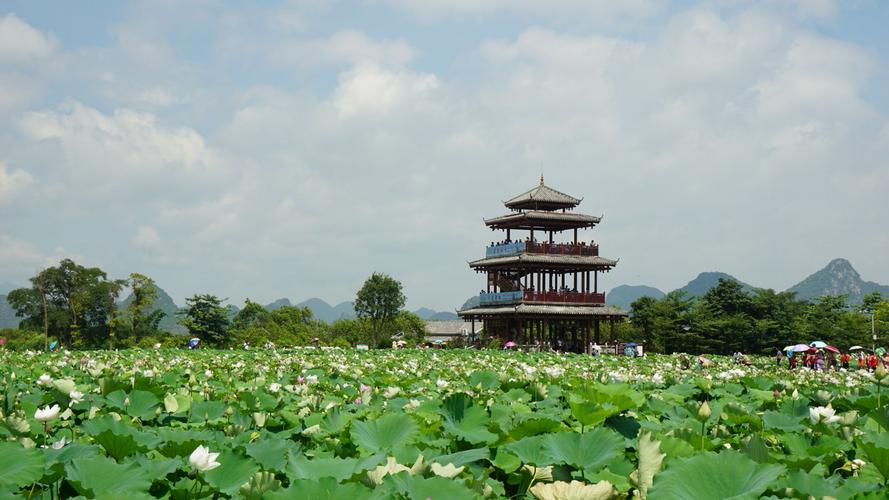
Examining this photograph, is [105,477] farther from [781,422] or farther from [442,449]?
[781,422]

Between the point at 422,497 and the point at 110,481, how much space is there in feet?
2.49

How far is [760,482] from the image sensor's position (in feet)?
5.06

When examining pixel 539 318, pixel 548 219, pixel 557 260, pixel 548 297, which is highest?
pixel 548 219

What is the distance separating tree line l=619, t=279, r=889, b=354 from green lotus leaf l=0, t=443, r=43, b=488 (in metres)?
40.2

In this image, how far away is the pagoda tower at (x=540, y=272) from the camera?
107 feet

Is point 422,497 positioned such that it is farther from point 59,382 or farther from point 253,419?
point 59,382

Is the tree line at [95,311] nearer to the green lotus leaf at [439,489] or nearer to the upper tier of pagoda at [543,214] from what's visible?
the upper tier of pagoda at [543,214]

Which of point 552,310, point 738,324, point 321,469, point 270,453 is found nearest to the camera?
point 321,469

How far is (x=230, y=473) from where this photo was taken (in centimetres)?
191

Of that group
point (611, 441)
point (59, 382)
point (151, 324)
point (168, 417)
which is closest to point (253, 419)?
point (168, 417)

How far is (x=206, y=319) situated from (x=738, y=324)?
26.5m

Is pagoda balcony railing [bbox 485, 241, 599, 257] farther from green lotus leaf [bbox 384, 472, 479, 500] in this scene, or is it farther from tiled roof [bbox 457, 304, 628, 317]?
green lotus leaf [bbox 384, 472, 479, 500]

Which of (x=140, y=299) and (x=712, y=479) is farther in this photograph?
(x=140, y=299)

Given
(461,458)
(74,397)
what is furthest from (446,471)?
(74,397)
